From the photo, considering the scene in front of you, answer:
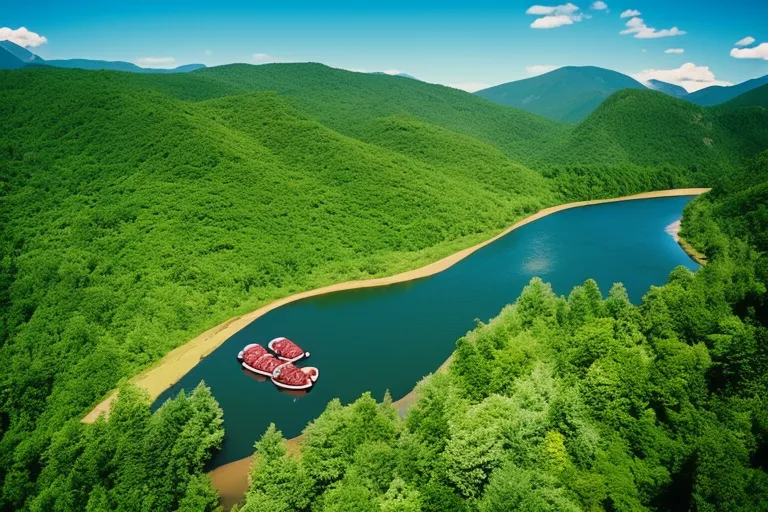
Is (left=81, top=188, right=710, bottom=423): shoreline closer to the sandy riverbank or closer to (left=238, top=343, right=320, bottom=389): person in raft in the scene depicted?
(left=238, top=343, right=320, bottom=389): person in raft

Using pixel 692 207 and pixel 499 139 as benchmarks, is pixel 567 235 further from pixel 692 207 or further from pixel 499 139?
pixel 499 139

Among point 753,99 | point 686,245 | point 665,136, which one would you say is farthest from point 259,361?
point 753,99

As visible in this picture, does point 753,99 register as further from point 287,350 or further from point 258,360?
point 258,360

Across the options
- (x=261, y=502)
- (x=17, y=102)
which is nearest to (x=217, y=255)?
(x=261, y=502)

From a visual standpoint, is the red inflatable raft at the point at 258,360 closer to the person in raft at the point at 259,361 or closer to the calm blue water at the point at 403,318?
the person in raft at the point at 259,361

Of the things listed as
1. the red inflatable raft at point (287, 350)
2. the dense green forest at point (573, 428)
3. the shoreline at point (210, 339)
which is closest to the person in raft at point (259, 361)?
the red inflatable raft at point (287, 350)

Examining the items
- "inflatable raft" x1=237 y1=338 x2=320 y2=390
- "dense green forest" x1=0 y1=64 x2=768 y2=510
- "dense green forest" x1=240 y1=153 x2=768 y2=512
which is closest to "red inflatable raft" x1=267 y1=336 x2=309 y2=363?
"inflatable raft" x1=237 y1=338 x2=320 y2=390

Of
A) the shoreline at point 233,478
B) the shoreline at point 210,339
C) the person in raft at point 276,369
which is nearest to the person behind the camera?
the shoreline at point 233,478
